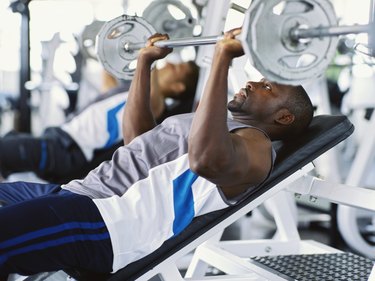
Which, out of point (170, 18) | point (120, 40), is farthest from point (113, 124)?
point (120, 40)

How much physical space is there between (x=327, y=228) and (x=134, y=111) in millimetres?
2168

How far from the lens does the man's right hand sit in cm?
194

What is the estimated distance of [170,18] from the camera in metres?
2.50

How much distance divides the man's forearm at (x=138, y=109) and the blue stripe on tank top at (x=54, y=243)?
1.92ft

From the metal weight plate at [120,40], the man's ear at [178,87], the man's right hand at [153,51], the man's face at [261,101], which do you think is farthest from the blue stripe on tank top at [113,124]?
the man's face at [261,101]

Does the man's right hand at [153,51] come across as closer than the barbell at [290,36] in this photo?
No

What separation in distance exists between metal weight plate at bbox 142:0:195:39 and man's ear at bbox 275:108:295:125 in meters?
0.81

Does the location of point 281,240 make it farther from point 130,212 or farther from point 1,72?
point 1,72

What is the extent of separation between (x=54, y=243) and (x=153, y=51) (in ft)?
2.41

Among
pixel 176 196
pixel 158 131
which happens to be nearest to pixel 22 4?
pixel 158 131

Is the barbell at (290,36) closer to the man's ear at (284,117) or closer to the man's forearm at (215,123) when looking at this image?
the man's forearm at (215,123)

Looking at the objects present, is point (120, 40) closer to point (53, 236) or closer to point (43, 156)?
point (53, 236)

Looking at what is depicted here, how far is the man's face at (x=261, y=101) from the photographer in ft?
5.90

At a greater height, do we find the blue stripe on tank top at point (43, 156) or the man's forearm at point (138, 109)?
the man's forearm at point (138, 109)
